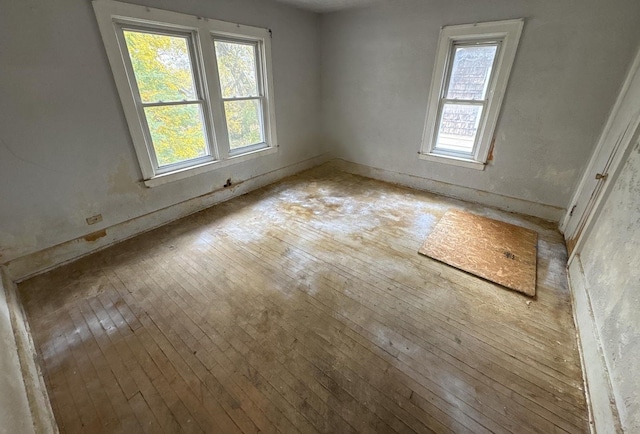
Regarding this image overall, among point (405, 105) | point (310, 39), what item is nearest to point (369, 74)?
point (405, 105)

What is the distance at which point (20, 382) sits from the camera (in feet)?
4.28

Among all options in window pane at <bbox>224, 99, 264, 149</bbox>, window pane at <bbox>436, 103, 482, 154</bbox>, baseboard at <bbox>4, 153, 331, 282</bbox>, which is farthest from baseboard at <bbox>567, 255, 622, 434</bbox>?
window pane at <bbox>224, 99, 264, 149</bbox>

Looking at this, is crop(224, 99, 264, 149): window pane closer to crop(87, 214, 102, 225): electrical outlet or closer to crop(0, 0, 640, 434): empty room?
crop(0, 0, 640, 434): empty room

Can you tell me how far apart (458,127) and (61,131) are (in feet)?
14.8

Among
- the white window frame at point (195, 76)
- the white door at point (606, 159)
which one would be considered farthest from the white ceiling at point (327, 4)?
the white door at point (606, 159)

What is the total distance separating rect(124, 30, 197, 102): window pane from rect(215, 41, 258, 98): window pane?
1.39ft

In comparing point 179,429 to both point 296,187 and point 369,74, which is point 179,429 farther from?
point 369,74

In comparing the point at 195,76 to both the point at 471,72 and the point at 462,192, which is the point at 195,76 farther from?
the point at 462,192

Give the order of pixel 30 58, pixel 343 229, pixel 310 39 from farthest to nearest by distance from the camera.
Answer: pixel 310 39, pixel 343 229, pixel 30 58

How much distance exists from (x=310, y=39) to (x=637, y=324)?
15.8 feet

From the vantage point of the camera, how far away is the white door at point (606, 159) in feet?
7.07

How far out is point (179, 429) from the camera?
1352mm

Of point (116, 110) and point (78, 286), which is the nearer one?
point (78, 286)

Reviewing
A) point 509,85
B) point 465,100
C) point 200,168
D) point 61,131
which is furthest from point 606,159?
point 61,131
